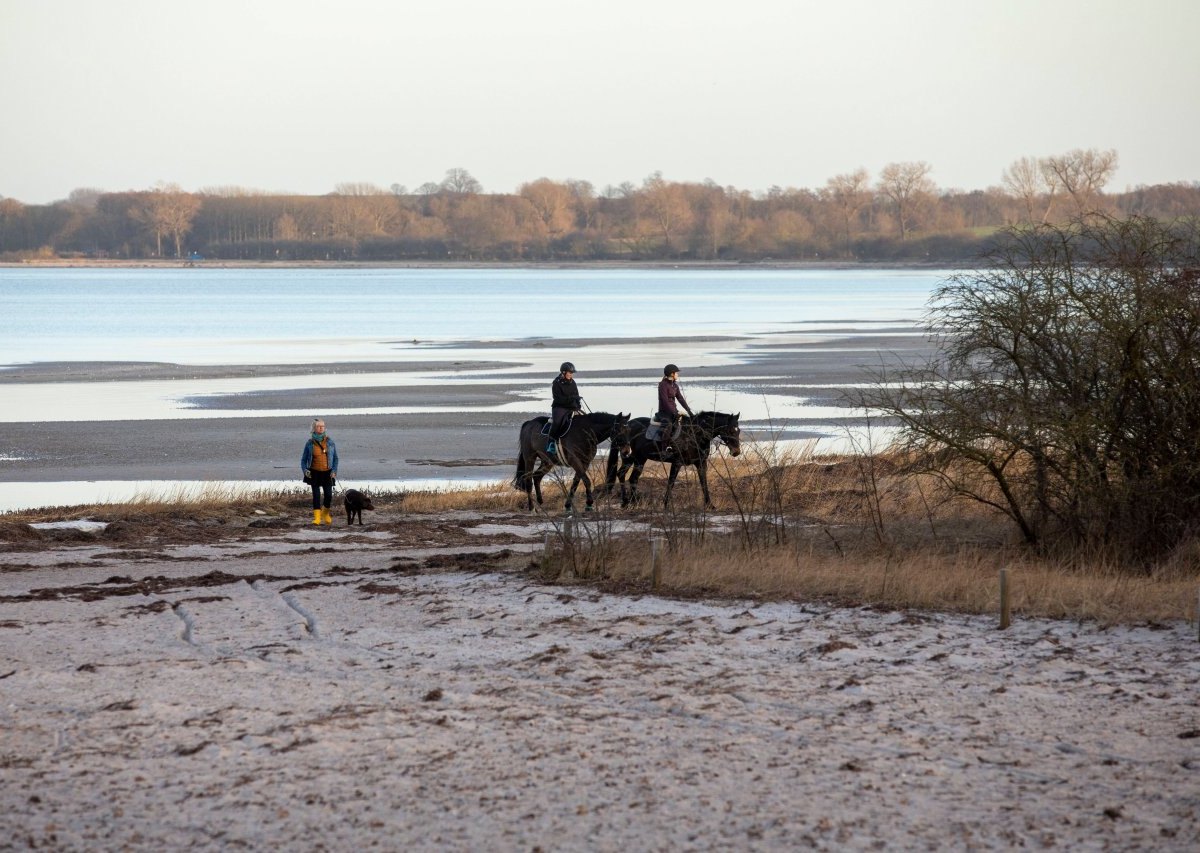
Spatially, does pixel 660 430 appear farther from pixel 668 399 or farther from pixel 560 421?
pixel 560 421

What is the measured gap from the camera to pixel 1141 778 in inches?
327

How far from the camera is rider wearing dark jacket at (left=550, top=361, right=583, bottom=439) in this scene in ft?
68.8

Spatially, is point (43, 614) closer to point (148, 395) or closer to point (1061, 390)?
point (1061, 390)

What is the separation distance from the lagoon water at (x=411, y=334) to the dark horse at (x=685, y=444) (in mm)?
4541

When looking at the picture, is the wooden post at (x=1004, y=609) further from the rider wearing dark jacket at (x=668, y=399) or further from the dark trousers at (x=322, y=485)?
the dark trousers at (x=322, y=485)

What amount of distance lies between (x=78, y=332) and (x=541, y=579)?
60.8 meters

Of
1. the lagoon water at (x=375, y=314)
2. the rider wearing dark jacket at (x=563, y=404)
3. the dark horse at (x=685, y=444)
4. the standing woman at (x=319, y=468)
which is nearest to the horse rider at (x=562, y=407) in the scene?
the rider wearing dark jacket at (x=563, y=404)

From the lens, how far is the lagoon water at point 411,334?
38.4 m

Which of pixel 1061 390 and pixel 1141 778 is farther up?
pixel 1061 390

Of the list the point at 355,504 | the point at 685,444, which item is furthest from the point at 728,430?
the point at 355,504

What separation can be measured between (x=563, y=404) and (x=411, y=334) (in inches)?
1943

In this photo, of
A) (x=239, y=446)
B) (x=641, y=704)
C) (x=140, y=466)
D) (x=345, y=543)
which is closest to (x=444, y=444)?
(x=239, y=446)

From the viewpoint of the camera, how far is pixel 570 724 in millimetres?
9484

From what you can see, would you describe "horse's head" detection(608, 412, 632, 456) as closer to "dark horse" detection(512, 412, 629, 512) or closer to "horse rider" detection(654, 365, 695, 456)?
"dark horse" detection(512, 412, 629, 512)
